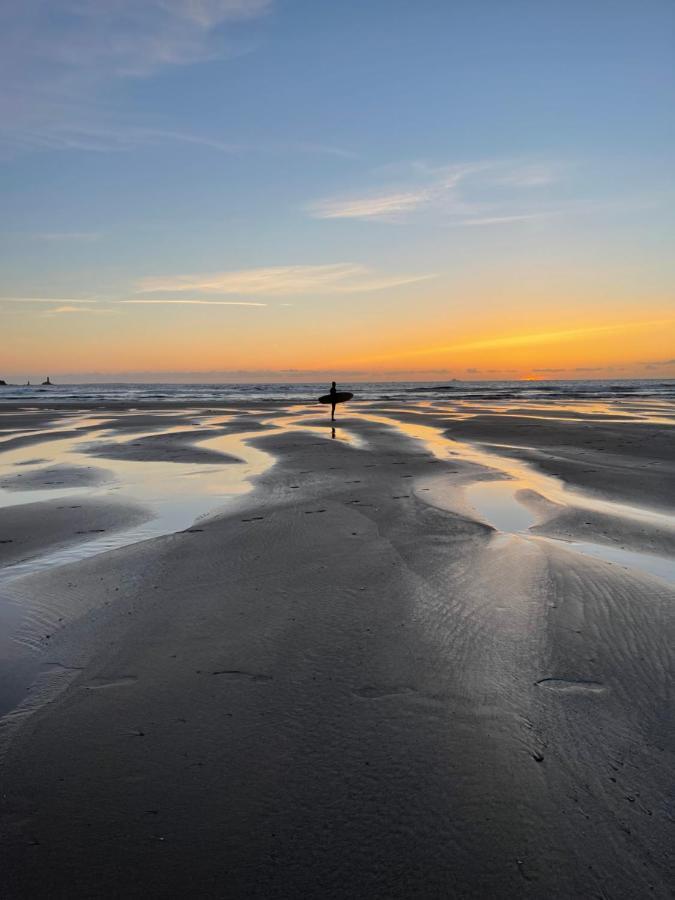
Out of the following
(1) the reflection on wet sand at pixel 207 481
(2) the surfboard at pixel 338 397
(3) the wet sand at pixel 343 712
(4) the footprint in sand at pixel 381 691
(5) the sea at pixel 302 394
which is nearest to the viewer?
(3) the wet sand at pixel 343 712

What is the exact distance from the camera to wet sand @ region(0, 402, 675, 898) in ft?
7.43

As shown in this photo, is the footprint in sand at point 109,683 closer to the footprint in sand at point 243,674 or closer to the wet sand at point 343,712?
the wet sand at point 343,712

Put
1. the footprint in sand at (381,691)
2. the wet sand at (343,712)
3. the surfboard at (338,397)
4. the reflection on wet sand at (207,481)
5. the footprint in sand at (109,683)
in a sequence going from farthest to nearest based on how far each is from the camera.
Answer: the surfboard at (338,397)
the reflection on wet sand at (207,481)
the footprint in sand at (109,683)
the footprint in sand at (381,691)
the wet sand at (343,712)

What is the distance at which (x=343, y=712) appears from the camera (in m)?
3.26

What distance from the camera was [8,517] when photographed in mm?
8039

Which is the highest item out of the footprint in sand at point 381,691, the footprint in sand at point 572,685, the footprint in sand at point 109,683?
the footprint in sand at point 381,691

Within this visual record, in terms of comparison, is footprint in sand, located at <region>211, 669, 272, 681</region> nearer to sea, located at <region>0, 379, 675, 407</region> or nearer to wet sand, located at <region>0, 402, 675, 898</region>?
wet sand, located at <region>0, 402, 675, 898</region>

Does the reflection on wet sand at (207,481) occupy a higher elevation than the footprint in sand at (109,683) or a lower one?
higher

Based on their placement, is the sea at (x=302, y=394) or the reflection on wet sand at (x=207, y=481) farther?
the sea at (x=302, y=394)

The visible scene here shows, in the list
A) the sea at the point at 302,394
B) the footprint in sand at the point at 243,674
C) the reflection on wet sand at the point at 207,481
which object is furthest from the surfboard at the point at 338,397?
the footprint in sand at the point at 243,674

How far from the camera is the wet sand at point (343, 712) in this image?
7.43ft

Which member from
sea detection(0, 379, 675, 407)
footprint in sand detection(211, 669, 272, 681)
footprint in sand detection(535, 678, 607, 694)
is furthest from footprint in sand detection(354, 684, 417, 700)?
sea detection(0, 379, 675, 407)

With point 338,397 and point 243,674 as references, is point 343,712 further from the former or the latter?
point 338,397

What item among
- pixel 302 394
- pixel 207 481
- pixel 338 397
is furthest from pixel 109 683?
pixel 302 394
